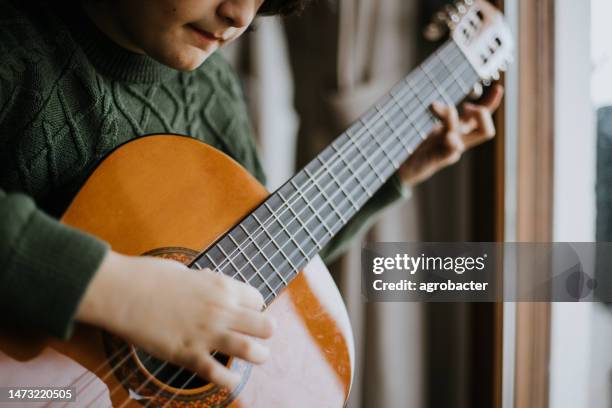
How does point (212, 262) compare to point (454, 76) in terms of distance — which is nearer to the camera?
point (212, 262)

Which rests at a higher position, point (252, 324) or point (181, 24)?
point (181, 24)

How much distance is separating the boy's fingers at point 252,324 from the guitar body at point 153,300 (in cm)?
8

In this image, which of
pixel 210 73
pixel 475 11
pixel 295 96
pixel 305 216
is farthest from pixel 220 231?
pixel 295 96

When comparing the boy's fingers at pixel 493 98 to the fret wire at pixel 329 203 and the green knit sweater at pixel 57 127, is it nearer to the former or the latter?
the fret wire at pixel 329 203

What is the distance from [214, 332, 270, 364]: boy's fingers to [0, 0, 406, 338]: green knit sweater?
0.43 ft

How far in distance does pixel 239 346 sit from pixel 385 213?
689mm

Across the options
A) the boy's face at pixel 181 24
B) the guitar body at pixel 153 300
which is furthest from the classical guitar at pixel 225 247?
the boy's face at pixel 181 24

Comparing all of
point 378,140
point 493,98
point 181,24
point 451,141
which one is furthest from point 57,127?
point 493,98

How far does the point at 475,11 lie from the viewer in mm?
823

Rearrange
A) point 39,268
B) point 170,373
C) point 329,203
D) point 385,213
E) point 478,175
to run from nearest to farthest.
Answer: point 39,268 → point 170,373 → point 329,203 → point 478,175 → point 385,213

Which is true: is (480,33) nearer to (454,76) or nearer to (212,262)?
(454,76)

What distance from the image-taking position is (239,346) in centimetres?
46

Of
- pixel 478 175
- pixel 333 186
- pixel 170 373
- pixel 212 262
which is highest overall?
pixel 478 175

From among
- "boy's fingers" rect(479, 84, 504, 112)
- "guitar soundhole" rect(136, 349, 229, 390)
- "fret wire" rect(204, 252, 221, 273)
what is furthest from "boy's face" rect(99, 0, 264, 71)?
"boy's fingers" rect(479, 84, 504, 112)
